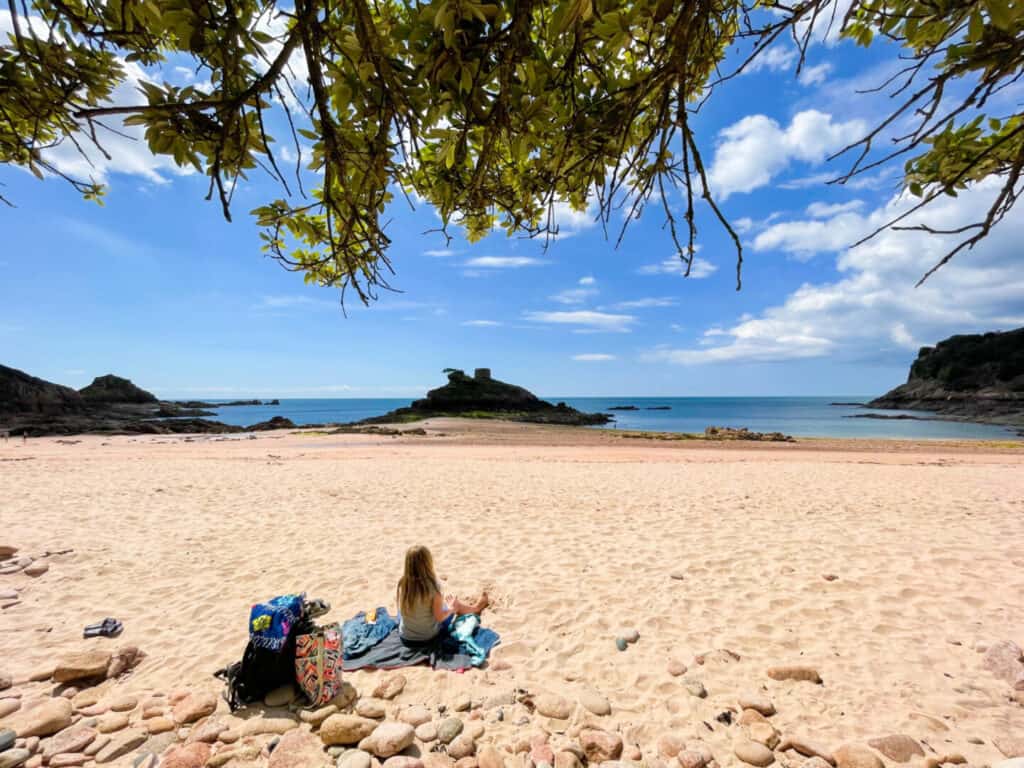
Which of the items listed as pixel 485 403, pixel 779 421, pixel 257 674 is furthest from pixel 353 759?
pixel 779 421

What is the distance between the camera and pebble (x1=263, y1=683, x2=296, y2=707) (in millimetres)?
2674

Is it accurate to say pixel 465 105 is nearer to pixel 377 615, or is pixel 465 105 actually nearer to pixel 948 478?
pixel 377 615

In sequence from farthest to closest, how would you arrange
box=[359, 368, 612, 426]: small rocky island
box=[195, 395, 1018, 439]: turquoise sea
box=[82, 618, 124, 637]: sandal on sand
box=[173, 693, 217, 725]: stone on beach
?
box=[359, 368, 612, 426]: small rocky island
box=[195, 395, 1018, 439]: turquoise sea
box=[82, 618, 124, 637]: sandal on sand
box=[173, 693, 217, 725]: stone on beach

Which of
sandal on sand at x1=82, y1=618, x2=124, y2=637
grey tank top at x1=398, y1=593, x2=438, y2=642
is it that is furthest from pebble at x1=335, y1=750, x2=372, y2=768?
sandal on sand at x1=82, y1=618, x2=124, y2=637

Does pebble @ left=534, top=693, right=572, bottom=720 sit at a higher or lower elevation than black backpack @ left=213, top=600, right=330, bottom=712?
lower

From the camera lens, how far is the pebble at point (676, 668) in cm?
292

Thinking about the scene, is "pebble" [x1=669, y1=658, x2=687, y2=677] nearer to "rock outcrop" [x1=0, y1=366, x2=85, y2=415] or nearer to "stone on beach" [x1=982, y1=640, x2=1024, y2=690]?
"stone on beach" [x1=982, y1=640, x2=1024, y2=690]

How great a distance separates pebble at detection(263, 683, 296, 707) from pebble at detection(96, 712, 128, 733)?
714 mm

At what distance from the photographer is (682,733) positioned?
2391 millimetres

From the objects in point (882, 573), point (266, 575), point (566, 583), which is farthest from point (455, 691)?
point (882, 573)

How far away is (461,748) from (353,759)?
559 millimetres

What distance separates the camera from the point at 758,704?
8.36 feet

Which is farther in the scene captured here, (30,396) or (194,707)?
(30,396)

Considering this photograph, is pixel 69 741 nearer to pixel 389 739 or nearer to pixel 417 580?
pixel 389 739
